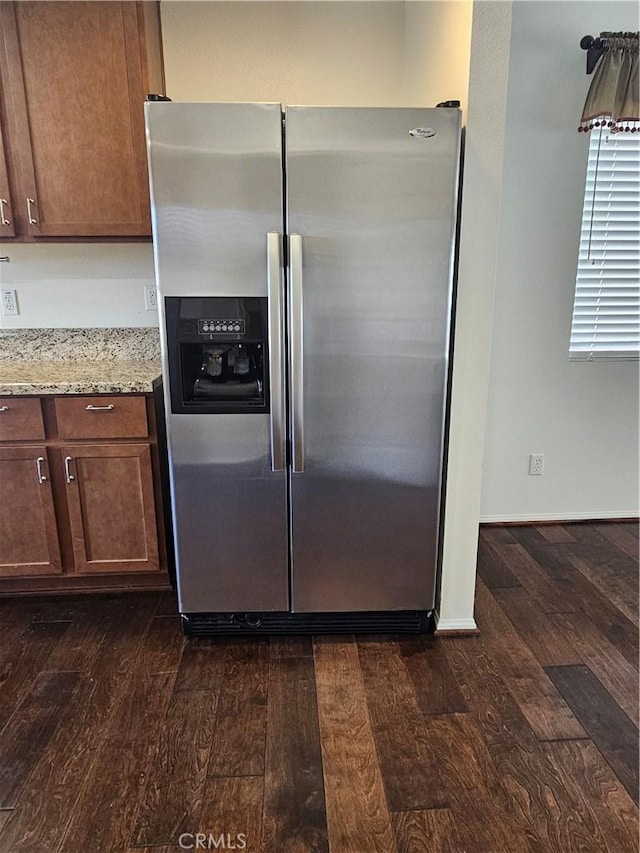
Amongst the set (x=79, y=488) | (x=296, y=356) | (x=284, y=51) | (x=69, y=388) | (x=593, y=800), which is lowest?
(x=593, y=800)

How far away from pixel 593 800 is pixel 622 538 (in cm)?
176

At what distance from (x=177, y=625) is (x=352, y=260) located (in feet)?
5.10

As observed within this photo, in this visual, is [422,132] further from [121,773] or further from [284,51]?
[121,773]

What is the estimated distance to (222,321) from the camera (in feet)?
6.31

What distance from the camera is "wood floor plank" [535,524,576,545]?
3.03m

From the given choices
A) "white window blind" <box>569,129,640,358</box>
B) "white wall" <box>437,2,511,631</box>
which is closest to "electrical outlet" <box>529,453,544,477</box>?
"white window blind" <box>569,129,640,358</box>

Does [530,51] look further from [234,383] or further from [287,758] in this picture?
[287,758]

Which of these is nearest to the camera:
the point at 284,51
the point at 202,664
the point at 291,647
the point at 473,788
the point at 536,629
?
the point at 473,788

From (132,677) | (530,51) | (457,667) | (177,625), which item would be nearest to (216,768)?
(132,677)

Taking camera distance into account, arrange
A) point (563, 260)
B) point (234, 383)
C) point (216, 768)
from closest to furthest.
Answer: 1. point (216, 768)
2. point (234, 383)
3. point (563, 260)

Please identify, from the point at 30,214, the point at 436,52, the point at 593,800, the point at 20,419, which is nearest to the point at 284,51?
the point at 436,52

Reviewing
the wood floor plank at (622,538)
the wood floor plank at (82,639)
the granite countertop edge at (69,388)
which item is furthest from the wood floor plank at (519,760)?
the granite countertop edge at (69,388)

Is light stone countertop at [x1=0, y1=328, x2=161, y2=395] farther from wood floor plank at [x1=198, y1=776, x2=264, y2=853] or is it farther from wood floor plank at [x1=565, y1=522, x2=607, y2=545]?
wood floor plank at [x1=565, y1=522, x2=607, y2=545]

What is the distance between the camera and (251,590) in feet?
7.20
